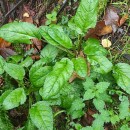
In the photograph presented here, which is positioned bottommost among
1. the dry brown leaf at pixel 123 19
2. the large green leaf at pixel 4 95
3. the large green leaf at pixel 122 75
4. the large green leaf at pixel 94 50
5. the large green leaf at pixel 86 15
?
the large green leaf at pixel 4 95

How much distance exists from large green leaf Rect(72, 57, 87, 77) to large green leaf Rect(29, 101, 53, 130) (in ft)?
1.33

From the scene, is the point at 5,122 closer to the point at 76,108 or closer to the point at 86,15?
the point at 76,108

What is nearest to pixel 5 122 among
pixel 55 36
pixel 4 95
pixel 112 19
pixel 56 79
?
pixel 4 95

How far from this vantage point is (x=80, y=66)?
2.53 meters

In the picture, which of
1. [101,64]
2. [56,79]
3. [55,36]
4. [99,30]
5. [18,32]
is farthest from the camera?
[99,30]

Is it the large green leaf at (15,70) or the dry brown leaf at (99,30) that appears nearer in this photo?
the large green leaf at (15,70)

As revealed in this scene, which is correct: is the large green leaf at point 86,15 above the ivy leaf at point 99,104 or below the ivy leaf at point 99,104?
above

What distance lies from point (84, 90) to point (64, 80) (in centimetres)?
35

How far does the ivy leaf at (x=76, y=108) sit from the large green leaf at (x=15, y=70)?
54 centimetres

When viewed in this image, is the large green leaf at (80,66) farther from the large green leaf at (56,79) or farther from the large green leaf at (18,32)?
the large green leaf at (18,32)

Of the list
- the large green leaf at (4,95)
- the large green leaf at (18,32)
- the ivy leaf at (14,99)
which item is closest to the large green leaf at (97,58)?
the large green leaf at (18,32)

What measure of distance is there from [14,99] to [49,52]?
572mm

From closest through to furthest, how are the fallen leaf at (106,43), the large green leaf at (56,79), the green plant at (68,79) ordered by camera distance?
the large green leaf at (56,79), the green plant at (68,79), the fallen leaf at (106,43)

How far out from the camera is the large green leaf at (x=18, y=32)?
8.87 feet
